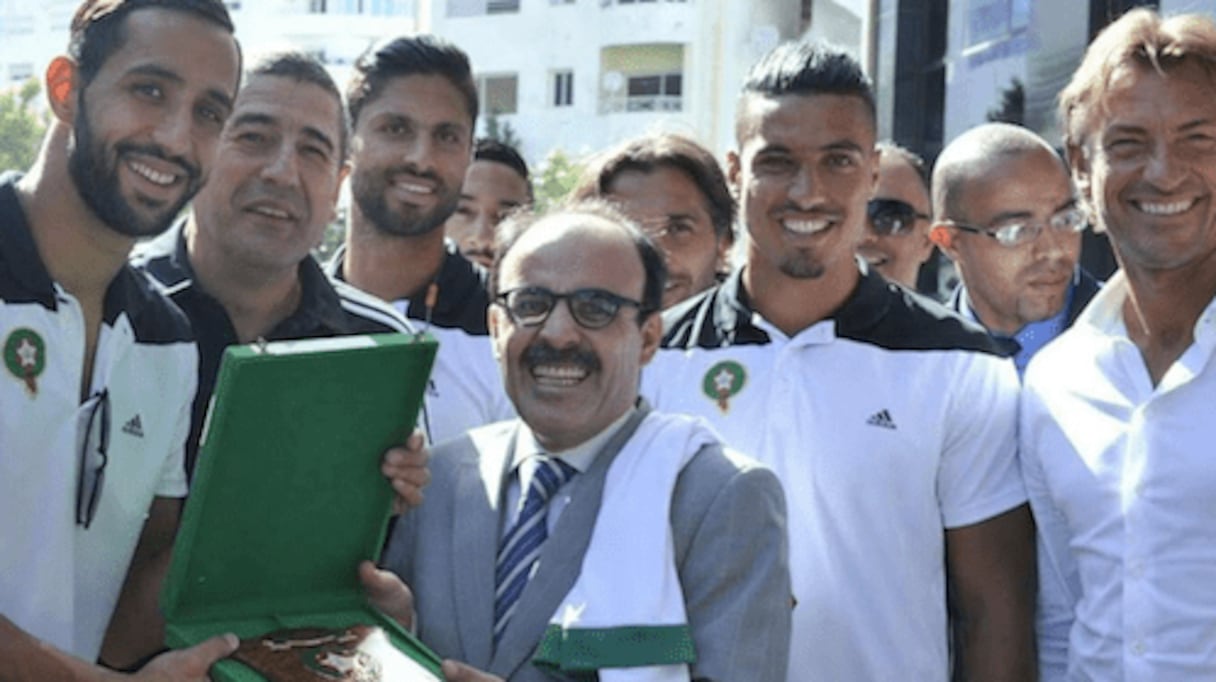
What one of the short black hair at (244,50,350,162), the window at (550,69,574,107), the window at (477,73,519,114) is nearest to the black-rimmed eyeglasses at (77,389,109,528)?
the short black hair at (244,50,350,162)

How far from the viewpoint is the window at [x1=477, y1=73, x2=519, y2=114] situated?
4128cm

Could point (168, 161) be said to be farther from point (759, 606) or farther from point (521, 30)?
point (521, 30)

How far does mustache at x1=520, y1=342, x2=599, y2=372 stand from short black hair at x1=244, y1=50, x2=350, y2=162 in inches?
49.5

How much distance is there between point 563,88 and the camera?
134 ft

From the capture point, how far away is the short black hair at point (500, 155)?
6453 millimetres

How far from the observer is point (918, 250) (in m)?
6.43

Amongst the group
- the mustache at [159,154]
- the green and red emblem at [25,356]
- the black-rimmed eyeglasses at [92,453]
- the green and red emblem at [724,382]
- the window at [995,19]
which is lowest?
the black-rimmed eyeglasses at [92,453]

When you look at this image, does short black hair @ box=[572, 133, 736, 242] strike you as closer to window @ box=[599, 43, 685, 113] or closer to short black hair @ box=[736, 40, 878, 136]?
short black hair @ box=[736, 40, 878, 136]

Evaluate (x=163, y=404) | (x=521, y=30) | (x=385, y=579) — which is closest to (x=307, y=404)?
(x=385, y=579)

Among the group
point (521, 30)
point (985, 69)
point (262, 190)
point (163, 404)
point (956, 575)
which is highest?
point (521, 30)

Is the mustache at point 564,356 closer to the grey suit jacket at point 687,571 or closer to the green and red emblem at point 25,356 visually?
the grey suit jacket at point 687,571

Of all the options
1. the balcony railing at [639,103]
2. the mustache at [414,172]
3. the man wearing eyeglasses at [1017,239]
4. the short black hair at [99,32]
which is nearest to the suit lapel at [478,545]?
the short black hair at [99,32]

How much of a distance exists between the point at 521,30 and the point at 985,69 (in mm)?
29648

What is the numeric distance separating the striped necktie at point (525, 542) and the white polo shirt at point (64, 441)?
854mm
